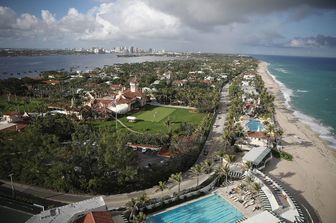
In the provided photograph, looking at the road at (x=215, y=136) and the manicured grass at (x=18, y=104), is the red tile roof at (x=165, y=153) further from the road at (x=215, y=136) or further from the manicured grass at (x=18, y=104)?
the manicured grass at (x=18, y=104)

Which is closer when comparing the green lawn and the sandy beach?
the sandy beach

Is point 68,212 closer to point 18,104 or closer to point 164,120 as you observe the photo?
point 164,120

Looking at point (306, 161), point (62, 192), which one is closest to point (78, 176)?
point (62, 192)

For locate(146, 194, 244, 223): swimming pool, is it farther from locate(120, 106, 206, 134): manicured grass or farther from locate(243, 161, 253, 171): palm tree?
locate(120, 106, 206, 134): manicured grass

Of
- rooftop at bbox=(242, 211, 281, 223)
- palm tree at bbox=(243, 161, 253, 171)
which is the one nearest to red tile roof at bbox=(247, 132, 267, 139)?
palm tree at bbox=(243, 161, 253, 171)

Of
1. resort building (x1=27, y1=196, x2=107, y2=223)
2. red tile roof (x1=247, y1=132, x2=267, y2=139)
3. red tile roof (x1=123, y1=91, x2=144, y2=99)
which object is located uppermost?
red tile roof (x1=123, y1=91, x2=144, y2=99)
